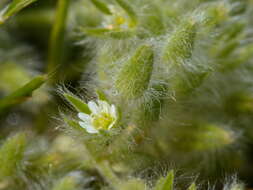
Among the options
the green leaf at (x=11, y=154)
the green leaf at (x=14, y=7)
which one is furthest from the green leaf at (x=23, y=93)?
the green leaf at (x=14, y=7)

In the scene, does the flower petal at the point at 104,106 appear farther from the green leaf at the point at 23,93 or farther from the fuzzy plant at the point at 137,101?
the green leaf at the point at 23,93

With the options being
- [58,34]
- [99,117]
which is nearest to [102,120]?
[99,117]

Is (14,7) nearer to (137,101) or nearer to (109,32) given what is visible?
(109,32)

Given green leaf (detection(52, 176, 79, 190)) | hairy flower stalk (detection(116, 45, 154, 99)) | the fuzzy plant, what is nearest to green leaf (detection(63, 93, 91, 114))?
the fuzzy plant

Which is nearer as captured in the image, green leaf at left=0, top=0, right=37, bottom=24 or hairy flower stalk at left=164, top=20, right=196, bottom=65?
hairy flower stalk at left=164, top=20, right=196, bottom=65

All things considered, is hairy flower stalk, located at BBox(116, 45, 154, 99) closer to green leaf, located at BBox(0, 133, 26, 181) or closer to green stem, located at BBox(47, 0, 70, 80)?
green leaf, located at BBox(0, 133, 26, 181)

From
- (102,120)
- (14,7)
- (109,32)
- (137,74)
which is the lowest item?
(102,120)
